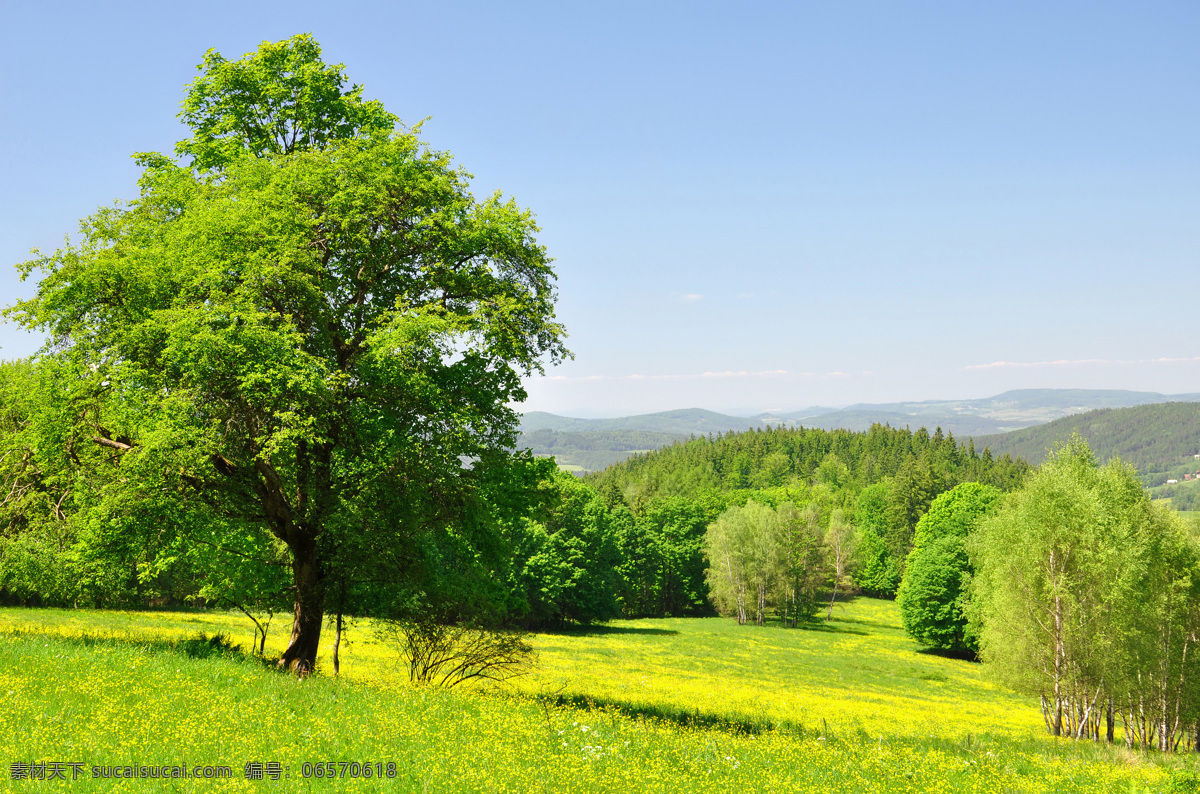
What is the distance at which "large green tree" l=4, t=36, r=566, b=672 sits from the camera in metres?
14.5

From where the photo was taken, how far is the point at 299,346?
1547 centimetres

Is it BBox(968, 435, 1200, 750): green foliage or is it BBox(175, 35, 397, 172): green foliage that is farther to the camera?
BBox(968, 435, 1200, 750): green foliage

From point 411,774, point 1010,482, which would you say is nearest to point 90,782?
point 411,774

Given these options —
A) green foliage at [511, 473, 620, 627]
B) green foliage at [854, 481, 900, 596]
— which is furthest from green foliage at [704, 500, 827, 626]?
green foliage at [854, 481, 900, 596]

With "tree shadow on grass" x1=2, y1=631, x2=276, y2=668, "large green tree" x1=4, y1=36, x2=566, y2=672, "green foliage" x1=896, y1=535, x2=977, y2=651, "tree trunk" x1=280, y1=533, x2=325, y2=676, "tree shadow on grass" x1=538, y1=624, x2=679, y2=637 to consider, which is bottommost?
"tree shadow on grass" x1=538, y1=624, x2=679, y2=637

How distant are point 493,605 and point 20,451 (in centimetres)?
1458

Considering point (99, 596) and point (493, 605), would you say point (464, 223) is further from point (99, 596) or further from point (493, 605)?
point (99, 596)

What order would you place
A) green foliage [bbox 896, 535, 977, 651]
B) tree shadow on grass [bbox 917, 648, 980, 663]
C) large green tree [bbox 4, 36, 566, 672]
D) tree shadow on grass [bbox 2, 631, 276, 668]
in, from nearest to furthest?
large green tree [bbox 4, 36, 566, 672], tree shadow on grass [bbox 2, 631, 276, 668], green foliage [bbox 896, 535, 977, 651], tree shadow on grass [bbox 917, 648, 980, 663]

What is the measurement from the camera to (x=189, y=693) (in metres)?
12.1

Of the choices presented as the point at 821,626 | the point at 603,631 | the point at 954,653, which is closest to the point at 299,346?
the point at 603,631

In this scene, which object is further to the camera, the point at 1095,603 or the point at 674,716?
the point at 1095,603

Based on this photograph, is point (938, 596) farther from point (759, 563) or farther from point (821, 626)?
point (821, 626)

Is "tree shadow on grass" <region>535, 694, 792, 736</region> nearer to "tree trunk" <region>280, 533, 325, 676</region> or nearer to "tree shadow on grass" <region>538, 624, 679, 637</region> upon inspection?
"tree trunk" <region>280, 533, 325, 676</region>

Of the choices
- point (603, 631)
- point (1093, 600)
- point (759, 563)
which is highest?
point (1093, 600)
